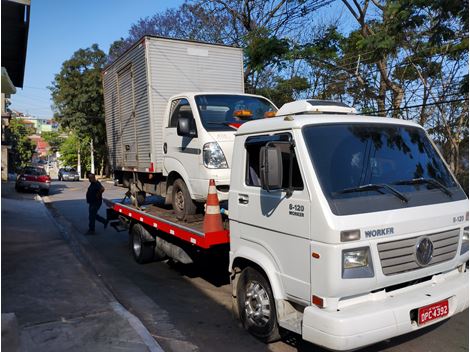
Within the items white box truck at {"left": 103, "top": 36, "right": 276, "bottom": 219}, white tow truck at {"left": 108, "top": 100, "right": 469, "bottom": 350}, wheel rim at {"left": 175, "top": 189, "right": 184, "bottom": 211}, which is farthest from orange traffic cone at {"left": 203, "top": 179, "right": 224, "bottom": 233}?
wheel rim at {"left": 175, "top": 189, "right": 184, "bottom": 211}

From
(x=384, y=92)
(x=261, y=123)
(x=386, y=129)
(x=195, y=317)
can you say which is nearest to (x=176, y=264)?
(x=195, y=317)

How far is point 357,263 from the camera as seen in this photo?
135 inches

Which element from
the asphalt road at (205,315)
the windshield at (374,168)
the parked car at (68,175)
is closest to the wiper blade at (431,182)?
the windshield at (374,168)

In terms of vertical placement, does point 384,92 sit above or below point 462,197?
above

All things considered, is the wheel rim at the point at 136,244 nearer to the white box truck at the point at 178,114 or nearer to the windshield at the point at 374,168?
the white box truck at the point at 178,114

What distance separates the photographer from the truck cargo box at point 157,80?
715 centimetres

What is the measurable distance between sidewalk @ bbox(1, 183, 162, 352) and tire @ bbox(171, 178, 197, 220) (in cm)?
151

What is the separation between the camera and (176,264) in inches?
301

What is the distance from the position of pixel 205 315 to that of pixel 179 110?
3.03 m

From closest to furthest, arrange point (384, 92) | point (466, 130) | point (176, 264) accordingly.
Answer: point (176, 264) → point (466, 130) → point (384, 92)

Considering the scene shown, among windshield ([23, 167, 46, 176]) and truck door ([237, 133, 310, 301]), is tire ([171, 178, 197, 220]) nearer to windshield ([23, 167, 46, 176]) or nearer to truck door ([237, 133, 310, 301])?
truck door ([237, 133, 310, 301])

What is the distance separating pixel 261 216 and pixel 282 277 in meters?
0.64

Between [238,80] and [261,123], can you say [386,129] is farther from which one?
[238,80]

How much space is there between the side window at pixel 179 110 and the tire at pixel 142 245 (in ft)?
6.51
